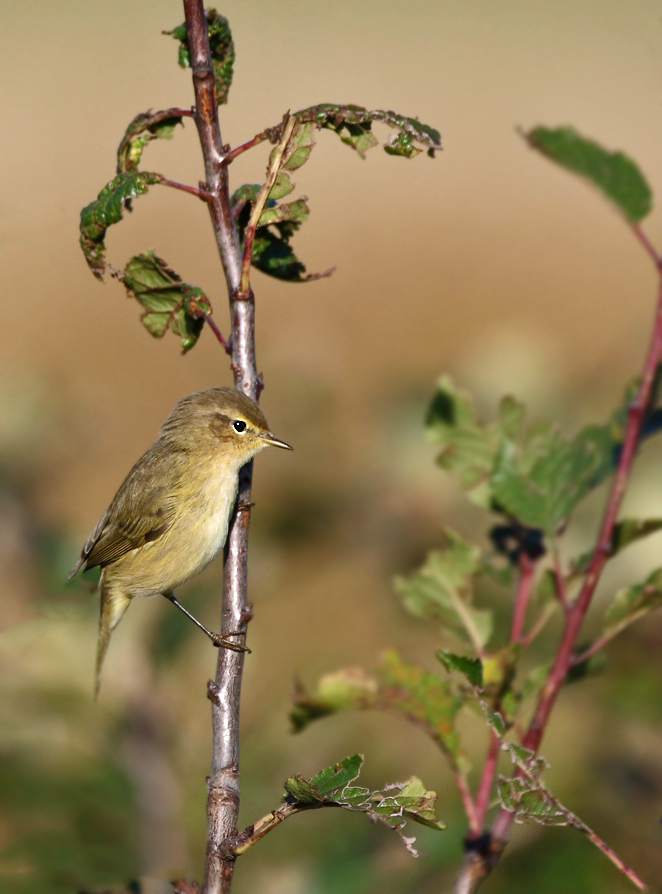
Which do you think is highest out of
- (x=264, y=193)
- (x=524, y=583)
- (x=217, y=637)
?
(x=264, y=193)

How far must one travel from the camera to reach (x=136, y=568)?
384 cm

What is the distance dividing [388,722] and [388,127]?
159cm

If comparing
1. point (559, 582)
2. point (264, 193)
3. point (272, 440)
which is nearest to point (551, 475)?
point (559, 582)

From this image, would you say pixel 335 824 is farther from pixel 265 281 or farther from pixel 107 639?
pixel 265 281

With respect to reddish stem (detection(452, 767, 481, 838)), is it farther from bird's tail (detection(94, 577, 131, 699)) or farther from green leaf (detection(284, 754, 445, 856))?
bird's tail (detection(94, 577, 131, 699))

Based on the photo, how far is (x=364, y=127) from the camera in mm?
2016

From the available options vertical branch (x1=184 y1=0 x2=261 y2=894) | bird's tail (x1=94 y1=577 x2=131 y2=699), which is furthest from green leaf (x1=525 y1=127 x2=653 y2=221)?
bird's tail (x1=94 y1=577 x2=131 y2=699)

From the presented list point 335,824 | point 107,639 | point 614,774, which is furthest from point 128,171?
point 614,774

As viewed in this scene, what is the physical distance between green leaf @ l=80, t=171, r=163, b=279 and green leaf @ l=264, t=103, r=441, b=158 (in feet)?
0.89

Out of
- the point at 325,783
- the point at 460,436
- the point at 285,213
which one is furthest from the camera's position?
the point at 460,436

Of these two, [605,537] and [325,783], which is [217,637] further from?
[605,537]

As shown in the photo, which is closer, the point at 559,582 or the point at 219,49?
the point at 559,582

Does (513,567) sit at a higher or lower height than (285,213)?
lower

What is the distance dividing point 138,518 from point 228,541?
1874 millimetres
